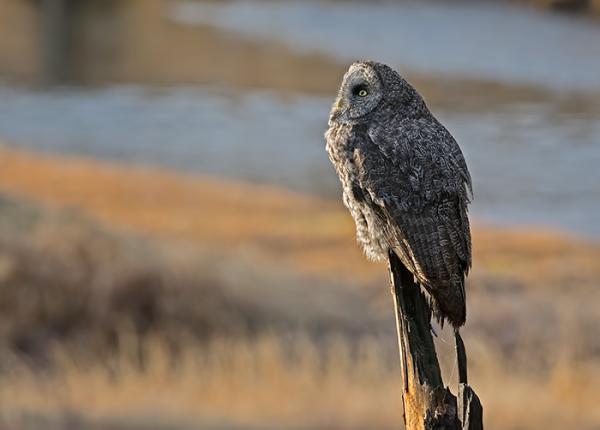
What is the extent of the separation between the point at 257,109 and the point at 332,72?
2.00 m

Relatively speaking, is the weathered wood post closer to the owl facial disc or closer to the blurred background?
the blurred background

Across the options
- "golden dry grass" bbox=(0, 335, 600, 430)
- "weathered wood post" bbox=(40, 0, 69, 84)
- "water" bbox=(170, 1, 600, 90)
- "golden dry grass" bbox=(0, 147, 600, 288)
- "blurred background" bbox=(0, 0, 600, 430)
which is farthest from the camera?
"weathered wood post" bbox=(40, 0, 69, 84)

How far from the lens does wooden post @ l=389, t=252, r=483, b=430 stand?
2.99m

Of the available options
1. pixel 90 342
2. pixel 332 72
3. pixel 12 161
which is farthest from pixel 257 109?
pixel 90 342

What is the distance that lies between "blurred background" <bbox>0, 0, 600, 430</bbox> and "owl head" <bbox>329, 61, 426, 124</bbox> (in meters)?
1.93

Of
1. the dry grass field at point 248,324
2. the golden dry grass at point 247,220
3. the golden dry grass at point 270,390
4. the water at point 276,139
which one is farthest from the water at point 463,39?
the golden dry grass at point 270,390

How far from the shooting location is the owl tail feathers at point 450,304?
117 inches

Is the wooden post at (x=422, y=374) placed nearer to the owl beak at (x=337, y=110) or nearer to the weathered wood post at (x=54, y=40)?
the owl beak at (x=337, y=110)

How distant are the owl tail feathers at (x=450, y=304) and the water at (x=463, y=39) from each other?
13.8 m

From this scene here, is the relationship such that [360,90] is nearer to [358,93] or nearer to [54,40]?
[358,93]

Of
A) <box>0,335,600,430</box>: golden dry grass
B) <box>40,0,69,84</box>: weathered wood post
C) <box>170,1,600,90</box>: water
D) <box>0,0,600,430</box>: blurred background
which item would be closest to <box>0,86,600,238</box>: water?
<box>0,0,600,430</box>: blurred background

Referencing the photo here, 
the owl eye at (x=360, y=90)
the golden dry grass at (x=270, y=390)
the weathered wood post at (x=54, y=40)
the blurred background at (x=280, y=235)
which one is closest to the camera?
the owl eye at (x=360, y=90)

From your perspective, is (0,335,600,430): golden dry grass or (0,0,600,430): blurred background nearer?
(0,335,600,430): golden dry grass

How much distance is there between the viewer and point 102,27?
3509cm
